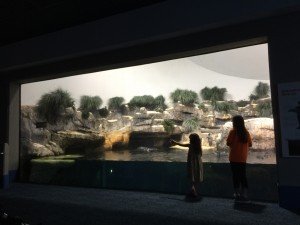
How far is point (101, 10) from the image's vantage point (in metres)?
4.93

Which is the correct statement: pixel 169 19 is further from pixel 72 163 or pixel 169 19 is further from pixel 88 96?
pixel 72 163

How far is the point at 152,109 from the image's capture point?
18.2 feet

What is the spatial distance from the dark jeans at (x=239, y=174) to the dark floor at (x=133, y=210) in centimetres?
28

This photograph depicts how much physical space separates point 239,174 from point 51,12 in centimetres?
Answer: 399

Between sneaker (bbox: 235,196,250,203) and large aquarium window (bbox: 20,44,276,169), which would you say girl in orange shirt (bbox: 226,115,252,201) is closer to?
sneaker (bbox: 235,196,250,203)

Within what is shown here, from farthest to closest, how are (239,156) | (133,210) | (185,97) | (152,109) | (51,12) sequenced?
(152,109), (185,97), (51,12), (239,156), (133,210)

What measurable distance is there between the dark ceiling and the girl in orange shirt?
93.0 inches

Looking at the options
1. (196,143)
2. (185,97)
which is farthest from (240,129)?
(185,97)

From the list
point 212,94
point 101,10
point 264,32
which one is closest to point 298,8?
point 264,32

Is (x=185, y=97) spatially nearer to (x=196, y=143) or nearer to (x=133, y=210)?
(x=196, y=143)

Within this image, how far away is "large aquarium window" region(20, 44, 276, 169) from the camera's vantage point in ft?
15.1

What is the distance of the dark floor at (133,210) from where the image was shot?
353cm

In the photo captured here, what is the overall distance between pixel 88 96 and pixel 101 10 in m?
1.99

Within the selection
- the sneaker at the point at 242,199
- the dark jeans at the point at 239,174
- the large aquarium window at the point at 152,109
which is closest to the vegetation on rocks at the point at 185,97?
the large aquarium window at the point at 152,109
